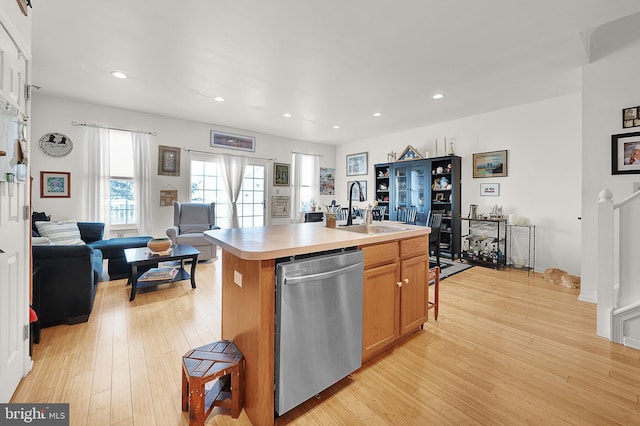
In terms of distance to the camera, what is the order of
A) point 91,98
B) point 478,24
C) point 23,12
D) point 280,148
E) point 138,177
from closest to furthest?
point 23,12 < point 478,24 < point 91,98 < point 138,177 < point 280,148

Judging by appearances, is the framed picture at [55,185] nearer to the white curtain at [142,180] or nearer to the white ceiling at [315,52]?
the white curtain at [142,180]

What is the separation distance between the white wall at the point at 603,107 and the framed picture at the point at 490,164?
1678 millimetres

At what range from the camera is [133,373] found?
70.5 inches

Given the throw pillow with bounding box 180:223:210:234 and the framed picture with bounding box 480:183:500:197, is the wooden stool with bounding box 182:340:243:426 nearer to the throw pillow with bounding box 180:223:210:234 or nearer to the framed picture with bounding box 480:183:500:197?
the throw pillow with bounding box 180:223:210:234

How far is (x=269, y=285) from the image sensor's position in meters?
1.33

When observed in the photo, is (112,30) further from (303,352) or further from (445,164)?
(445,164)

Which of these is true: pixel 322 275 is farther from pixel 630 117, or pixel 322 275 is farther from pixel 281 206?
pixel 281 206

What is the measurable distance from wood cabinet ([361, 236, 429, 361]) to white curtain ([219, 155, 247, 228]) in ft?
14.8

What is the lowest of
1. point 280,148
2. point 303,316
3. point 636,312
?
point 636,312

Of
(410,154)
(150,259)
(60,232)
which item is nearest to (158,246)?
(150,259)

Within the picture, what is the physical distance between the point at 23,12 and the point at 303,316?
2.37m

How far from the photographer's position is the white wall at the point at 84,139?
164 inches

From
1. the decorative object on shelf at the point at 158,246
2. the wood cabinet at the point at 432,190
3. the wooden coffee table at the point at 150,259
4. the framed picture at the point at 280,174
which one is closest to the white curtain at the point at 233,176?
the framed picture at the point at 280,174

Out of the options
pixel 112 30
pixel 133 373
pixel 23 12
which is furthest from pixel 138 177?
pixel 133 373
